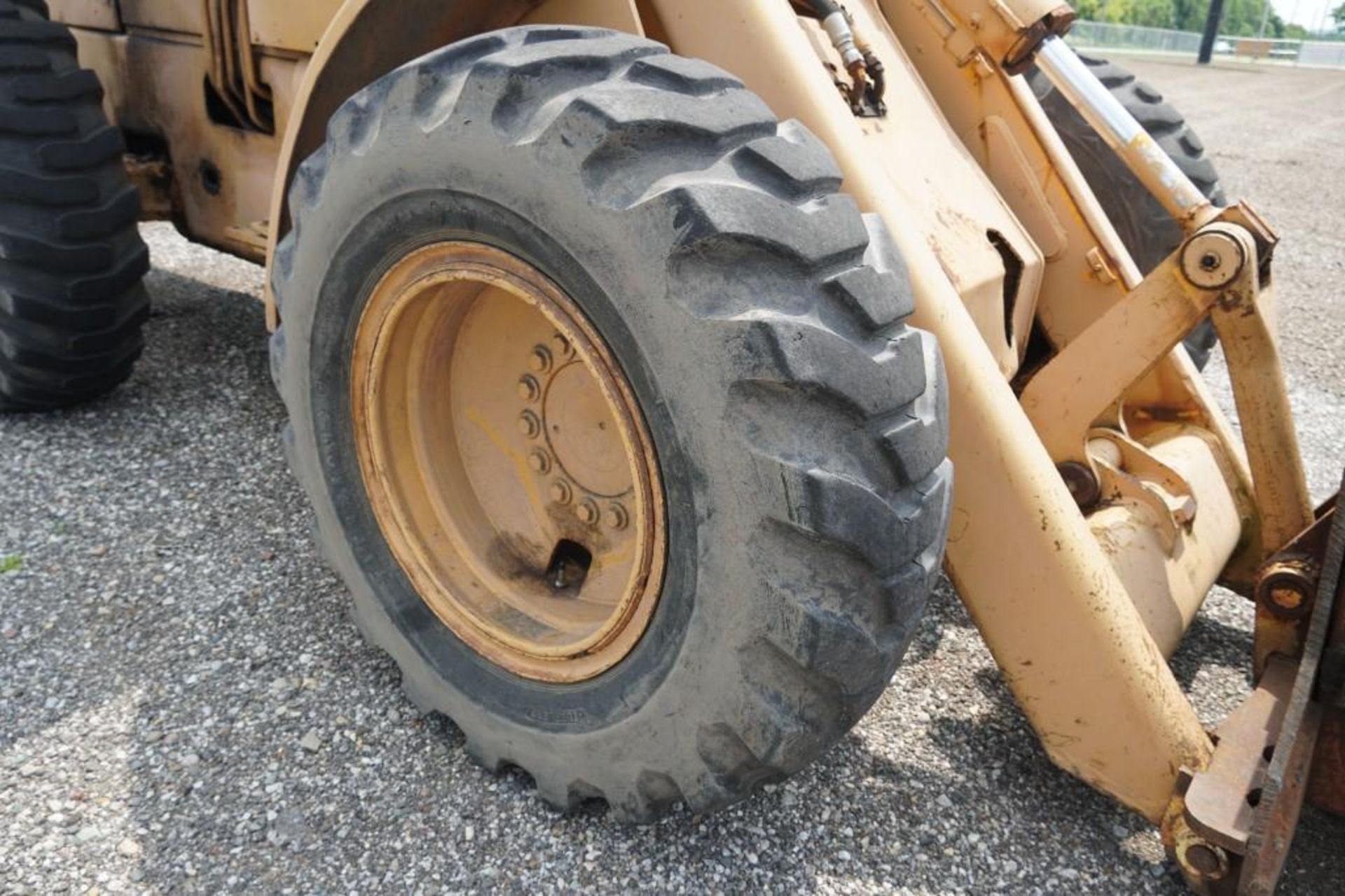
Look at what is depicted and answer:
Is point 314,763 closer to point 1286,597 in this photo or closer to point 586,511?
point 586,511

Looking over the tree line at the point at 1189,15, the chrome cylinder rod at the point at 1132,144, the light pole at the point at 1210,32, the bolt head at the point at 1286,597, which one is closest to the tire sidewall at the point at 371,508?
the bolt head at the point at 1286,597

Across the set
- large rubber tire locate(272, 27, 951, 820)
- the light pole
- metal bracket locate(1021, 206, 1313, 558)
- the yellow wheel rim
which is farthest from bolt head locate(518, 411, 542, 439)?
the light pole

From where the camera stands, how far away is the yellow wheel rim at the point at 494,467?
2082mm

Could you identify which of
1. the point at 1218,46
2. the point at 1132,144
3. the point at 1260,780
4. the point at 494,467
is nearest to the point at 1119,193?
the point at 1132,144

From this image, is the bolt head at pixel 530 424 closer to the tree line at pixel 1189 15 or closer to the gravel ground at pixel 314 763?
the gravel ground at pixel 314 763

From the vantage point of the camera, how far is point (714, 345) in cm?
156

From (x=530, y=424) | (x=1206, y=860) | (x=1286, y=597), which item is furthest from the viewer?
(x=530, y=424)

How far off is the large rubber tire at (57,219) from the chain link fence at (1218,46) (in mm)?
37557

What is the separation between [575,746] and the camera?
200cm

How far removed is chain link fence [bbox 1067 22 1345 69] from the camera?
131 ft

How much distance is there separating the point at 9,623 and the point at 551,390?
60.9 inches

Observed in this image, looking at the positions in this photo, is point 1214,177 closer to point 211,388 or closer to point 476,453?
point 476,453

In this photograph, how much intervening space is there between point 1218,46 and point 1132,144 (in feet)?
165

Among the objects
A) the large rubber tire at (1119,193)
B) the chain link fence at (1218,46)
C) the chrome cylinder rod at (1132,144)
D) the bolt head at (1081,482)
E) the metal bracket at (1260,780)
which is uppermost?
the chrome cylinder rod at (1132,144)
